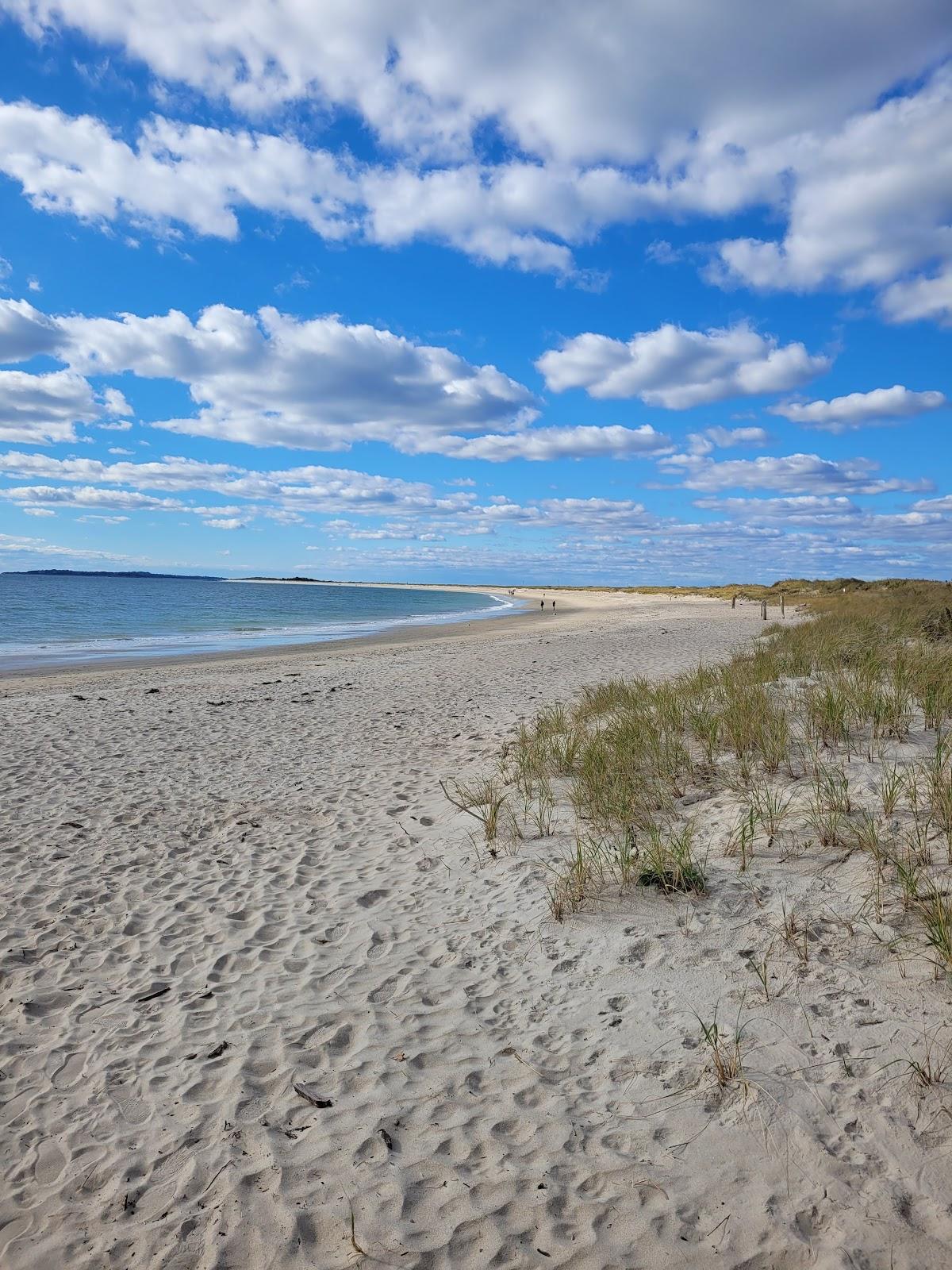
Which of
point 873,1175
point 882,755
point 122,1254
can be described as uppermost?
point 882,755

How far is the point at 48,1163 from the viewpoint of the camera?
3.04m

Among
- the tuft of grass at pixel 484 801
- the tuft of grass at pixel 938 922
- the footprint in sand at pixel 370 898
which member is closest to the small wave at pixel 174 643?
the tuft of grass at pixel 484 801

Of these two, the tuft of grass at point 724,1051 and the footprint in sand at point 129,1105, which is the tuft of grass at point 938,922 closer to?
the tuft of grass at point 724,1051

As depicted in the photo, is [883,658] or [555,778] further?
[883,658]

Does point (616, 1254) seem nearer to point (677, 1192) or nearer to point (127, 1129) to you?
point (677, 1192)

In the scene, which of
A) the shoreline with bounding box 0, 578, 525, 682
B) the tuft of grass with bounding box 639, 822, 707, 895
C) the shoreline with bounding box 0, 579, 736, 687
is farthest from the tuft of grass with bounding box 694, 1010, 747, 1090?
the shoreline with bounding box 0, 578, 525, 682

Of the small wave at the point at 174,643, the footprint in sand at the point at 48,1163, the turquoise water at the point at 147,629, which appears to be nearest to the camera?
the footprint in sand at the point at 48,1163

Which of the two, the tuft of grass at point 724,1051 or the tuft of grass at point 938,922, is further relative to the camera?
the tuft of grass at point 938,922

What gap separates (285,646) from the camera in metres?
29.7

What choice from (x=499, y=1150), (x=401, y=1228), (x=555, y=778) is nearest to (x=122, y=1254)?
(x=401, y=1228)

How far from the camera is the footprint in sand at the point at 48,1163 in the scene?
9.73 feet

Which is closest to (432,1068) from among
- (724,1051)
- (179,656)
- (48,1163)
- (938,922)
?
(724,1051)

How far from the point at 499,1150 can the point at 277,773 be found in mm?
6763

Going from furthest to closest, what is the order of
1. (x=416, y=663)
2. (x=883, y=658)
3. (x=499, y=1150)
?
(x=416, y=663), (x=883, y=658), (x=499, y=1150)
